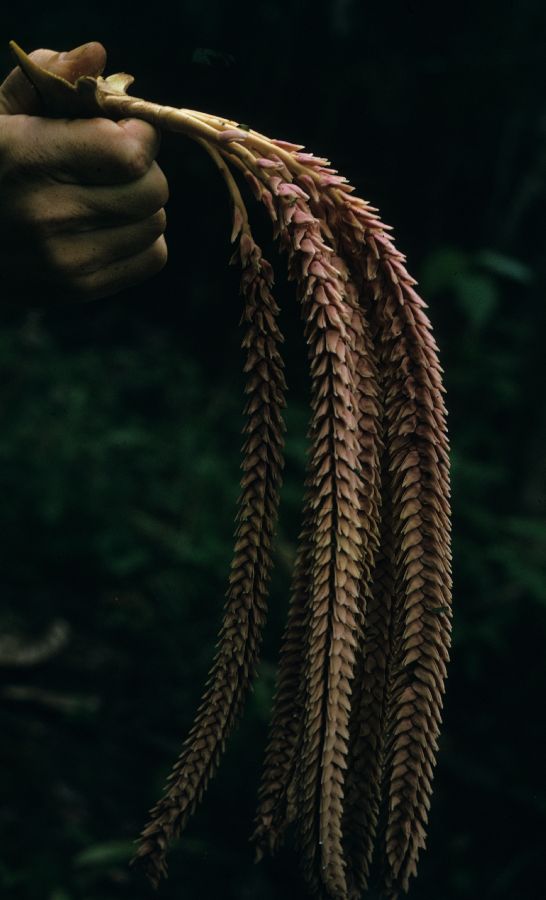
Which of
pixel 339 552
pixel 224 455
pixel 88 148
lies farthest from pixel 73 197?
pixel 224 455

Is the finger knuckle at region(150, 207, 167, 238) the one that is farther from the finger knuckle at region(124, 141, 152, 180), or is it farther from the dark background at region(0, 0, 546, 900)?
the dark background at region(0, 0, 546, 900)

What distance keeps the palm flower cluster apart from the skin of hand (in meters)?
0.09

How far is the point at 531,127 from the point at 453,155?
43 centimetres

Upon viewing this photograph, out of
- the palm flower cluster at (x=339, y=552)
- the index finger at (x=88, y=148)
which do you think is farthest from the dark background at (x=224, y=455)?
the index finger at (x=88, y=148)

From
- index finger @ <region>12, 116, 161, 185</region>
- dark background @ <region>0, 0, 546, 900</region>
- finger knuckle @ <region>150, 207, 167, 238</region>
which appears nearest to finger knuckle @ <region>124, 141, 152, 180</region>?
index finger @ <region>12, 116, 161, 185</region>

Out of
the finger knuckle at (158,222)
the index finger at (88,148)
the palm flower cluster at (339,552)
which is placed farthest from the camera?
the finger knuckle at (158,222)

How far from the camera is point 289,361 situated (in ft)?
15.6

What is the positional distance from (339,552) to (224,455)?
331 cm

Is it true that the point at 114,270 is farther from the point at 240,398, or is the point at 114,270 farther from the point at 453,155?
the point at 453,155

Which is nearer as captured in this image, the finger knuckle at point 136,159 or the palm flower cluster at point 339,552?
the palm flower cluster at point 339,552

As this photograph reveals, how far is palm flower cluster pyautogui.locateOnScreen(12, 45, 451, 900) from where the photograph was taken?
2.37 ft

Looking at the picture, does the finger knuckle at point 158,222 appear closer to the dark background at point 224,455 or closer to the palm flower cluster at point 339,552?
the palm flower cluster at point 339,552

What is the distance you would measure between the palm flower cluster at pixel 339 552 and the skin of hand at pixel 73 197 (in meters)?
0.09

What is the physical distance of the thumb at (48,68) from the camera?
91cm
